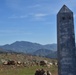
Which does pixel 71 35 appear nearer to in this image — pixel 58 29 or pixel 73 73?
pixel 58 29

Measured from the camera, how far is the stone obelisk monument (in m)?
16.6

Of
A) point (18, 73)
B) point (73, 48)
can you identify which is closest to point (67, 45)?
point (73, 48)

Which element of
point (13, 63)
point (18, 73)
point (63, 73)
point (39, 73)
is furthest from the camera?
point (13, 63)

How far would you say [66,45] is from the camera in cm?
1680

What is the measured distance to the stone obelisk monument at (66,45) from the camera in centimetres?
1664

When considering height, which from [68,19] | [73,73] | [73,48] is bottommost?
[73,73]

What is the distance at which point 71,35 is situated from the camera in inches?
659

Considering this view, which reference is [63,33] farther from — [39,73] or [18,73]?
[18,73]

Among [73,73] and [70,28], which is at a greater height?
[70,28]

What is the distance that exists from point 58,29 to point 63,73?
2227 millimetres

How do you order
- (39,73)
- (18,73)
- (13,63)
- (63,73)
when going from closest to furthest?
(63,73) → (39,73) → (18,73) → (13,63)

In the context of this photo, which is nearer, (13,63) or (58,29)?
(58,29)

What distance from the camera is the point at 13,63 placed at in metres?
55.5

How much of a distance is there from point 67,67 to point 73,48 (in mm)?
1007
